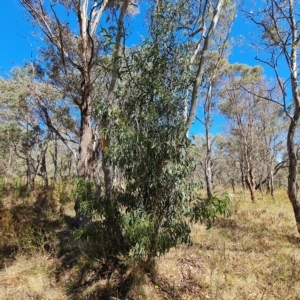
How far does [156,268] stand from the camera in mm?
3805

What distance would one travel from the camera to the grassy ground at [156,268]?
3.49m

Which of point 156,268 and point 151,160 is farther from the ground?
point 151,160

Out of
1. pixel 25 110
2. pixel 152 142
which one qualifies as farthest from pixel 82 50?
pixel 25 110

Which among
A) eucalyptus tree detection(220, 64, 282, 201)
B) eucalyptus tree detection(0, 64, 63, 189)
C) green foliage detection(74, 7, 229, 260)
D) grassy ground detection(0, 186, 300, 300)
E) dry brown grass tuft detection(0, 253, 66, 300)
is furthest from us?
eucalyptus tree detection(220, 64, 282, 201)

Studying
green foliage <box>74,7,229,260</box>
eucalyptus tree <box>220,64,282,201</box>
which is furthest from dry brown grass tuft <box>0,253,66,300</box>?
eucalyptus tree <box>220,64,282,201</box>

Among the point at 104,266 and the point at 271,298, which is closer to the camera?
the point at 271,298

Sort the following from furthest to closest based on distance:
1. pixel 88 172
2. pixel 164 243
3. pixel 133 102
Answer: pixel 88 172
pixel 133 102
pixel 164 243

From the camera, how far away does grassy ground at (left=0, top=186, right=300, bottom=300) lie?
11.5 ft

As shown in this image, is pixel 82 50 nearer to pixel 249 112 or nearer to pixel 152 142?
pixel 152 142

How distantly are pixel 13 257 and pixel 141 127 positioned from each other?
368 cm

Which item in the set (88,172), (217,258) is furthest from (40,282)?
(217,258)

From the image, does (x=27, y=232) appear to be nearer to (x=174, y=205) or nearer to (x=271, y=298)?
(x=174, y=205)

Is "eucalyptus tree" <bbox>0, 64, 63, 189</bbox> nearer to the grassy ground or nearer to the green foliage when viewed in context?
the grassy ground

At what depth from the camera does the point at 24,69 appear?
9.30 m
